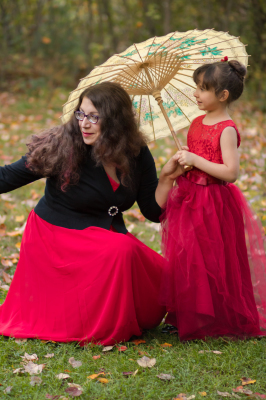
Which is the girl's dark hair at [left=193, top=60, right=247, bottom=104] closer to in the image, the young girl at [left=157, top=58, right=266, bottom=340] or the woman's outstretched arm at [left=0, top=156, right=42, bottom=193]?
the young girl at [left=157, top=58, right=266, bottom=340]

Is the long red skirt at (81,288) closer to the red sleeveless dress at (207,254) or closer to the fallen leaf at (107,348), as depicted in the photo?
the fallen leaf at (107,348)

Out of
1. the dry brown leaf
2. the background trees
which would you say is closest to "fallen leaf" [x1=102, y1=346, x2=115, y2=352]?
the dry brown leaf

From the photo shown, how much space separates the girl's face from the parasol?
0.26 meters

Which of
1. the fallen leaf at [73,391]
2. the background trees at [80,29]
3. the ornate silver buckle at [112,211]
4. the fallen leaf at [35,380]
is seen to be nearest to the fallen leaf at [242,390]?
the fallen leaf at [73,391]

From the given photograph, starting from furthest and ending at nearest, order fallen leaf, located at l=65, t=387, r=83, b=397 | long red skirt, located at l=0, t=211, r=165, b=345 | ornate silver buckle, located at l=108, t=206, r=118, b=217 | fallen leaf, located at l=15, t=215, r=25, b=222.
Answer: fallen leaf, located at l=15, t=215, r=25, b=222 < ornate silver buckle, located at l=108, t=206, r=118, b=217 < long red skirt, located at l=0, t=211, r=165, b=345 < fallen leaf, located at l=65, t=387, r=83, b=397

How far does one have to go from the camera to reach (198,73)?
7.77ft

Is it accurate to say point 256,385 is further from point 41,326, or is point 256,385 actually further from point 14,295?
point 14,295

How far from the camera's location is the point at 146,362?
7.42 feet

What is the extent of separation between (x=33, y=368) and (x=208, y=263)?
1.02 metres

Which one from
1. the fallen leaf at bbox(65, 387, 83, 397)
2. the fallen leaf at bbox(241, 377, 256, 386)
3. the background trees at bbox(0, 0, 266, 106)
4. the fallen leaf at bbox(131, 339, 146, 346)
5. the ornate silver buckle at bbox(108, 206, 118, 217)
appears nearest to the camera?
the fallen leaf at bbox(65, 387, 83, 397)

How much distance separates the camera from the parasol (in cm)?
250

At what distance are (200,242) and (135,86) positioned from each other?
3.33 ft

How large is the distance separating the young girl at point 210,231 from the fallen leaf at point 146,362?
0.86ft

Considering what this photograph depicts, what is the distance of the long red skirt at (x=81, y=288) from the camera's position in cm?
237
